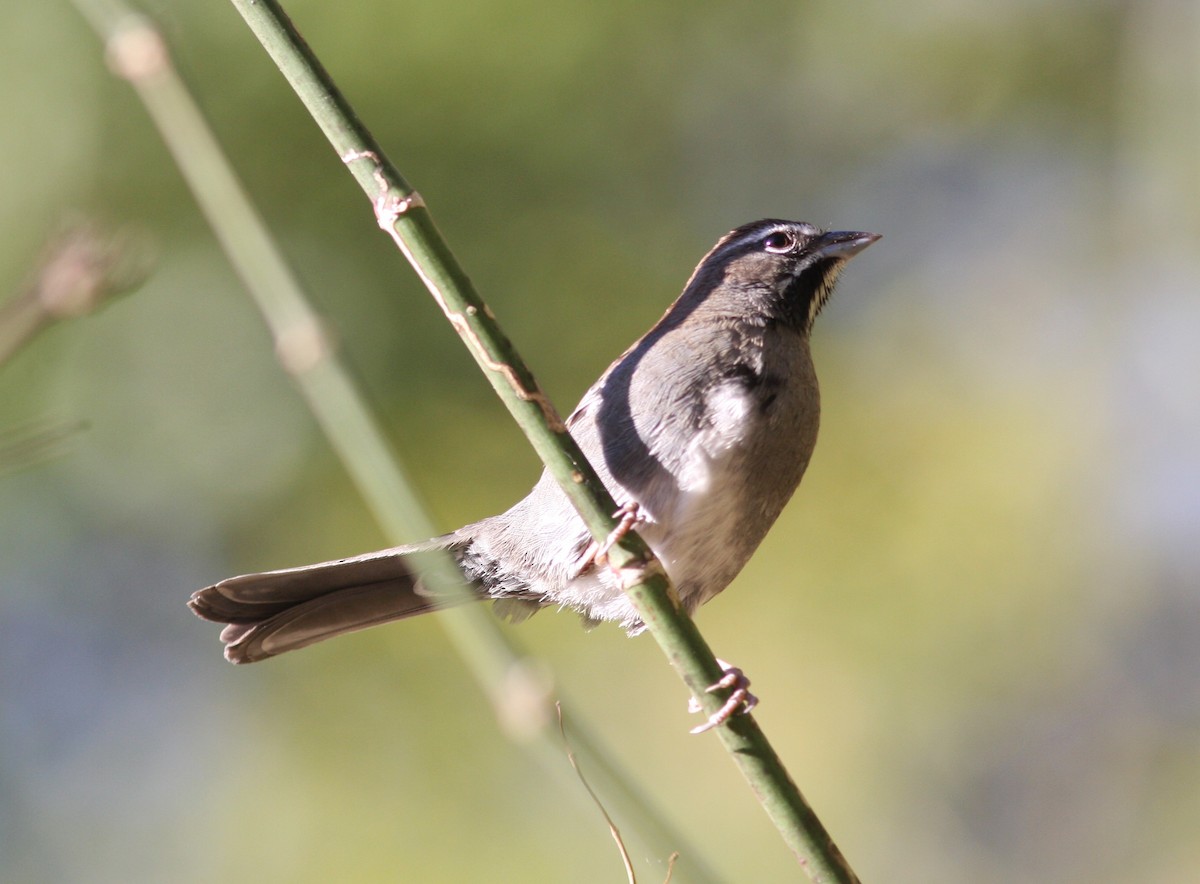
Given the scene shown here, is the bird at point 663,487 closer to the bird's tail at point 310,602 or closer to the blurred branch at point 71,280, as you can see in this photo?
the bird's tail at point 310,602

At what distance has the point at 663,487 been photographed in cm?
354

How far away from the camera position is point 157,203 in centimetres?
655

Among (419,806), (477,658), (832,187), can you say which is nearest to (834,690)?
(419,806)

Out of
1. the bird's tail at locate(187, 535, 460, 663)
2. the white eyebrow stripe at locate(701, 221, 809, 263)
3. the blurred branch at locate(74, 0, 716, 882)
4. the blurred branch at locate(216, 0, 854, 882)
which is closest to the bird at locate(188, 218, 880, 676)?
the bird's tail at locate(187, 535, 460, 663)

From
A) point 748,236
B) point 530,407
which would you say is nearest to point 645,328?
point 748,236

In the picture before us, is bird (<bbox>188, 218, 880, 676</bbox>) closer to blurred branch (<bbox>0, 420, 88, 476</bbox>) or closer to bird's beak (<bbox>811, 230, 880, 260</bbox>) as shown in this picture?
bird's beak (<bbox>811, 230, 880, 260</bbox>)

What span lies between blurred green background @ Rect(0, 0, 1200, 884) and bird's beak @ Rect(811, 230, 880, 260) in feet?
4.85

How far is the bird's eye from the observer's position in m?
4.34

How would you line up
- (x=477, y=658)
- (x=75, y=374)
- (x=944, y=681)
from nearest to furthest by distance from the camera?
(x=477, y=658) < (x=75, y=374) < (x=944, y=681)

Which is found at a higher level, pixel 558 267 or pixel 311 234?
pixel 311 234

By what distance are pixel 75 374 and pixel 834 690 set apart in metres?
3.99

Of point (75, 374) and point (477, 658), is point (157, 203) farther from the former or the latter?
point (477, 658)

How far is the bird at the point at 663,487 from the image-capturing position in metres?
3.55

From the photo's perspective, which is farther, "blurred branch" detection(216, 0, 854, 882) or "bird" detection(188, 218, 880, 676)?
"bird" detection(188, 218, 880, 676)
